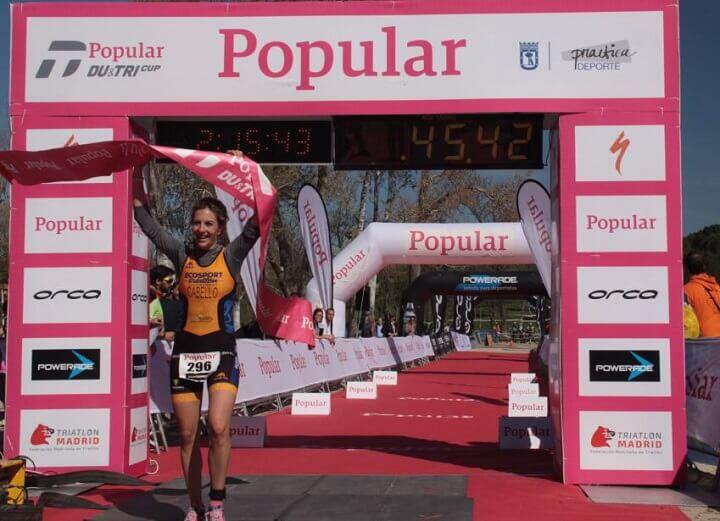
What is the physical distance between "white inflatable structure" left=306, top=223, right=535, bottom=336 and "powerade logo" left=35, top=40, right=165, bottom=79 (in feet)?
52.3

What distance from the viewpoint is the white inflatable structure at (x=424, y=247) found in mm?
24188

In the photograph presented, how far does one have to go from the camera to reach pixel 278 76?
26.8 feet

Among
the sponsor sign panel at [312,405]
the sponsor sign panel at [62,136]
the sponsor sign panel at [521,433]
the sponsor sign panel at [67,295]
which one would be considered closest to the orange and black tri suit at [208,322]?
the sponsor sign panel at [67,295]

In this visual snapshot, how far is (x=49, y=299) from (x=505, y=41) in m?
4.33

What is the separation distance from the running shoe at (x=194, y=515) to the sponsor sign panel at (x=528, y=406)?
24.8 feet

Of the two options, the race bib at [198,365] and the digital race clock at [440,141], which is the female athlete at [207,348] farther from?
the digital race clock at [440,141]

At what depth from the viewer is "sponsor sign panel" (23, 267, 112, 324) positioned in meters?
8.06

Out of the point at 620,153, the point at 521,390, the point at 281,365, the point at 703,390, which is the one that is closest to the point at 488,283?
the point at 281,365

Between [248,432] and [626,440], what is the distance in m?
4.27

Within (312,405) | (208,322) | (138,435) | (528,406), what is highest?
(208,322)

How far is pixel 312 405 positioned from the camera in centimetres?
1453

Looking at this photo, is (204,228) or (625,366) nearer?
(204,228)

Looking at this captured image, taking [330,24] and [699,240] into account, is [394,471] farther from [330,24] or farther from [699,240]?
[699,240]

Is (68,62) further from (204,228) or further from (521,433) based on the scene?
(521,433)
